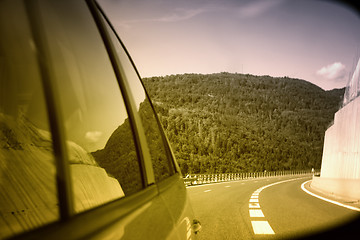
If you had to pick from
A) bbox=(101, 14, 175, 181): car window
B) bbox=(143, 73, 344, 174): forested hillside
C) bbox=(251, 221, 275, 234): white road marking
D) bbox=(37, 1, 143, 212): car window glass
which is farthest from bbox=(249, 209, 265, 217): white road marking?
bbox=(143, 73, 344, 174): forested hillside

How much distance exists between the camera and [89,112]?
189 centimetres

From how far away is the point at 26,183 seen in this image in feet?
4.14

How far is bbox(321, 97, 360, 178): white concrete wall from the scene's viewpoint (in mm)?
19750

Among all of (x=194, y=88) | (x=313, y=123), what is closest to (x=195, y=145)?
(x=194, y=88)

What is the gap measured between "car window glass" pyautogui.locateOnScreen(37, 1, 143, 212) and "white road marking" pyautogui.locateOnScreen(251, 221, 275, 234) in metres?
5.57

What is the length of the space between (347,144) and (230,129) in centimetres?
10579

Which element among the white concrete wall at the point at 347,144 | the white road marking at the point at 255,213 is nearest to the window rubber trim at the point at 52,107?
the white road marking at the point at 255,213

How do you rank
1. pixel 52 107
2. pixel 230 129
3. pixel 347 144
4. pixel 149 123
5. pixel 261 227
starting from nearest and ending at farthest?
1. pixel 52 107
2. pixel 149 123
3. pixel 261 227
4. pixel 347 144
5. pixel 230 129


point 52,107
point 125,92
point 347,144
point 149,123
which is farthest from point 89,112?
point 347,144

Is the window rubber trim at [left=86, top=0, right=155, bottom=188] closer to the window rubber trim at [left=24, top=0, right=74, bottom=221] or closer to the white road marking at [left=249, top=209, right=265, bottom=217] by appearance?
the window rubber trim at [left=24, top=0, right=74, bottom=221]

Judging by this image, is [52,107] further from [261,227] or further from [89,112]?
[261,227]

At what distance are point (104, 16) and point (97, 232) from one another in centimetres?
192

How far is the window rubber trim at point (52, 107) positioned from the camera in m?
1.24

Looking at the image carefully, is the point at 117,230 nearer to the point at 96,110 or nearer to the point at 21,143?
the point at 21,143
